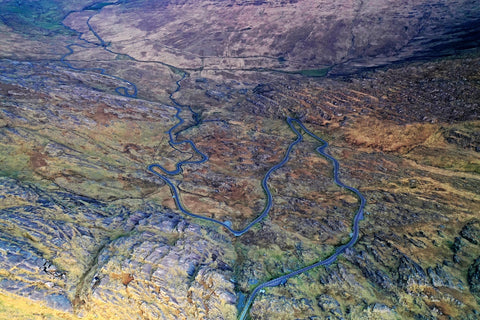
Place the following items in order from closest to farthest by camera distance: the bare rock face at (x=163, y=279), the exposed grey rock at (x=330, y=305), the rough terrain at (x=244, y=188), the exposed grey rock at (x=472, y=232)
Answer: the bare rock face at (x=163, y=279), the exposed grey rock at (x=330, y=305), the rough terrain at (x=244, y=188), the exposed grey rock at (x=472, y=232)

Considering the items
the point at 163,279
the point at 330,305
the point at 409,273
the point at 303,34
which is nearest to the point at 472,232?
the point at 409,273

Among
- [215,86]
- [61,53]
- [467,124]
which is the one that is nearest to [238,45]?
[215,86]

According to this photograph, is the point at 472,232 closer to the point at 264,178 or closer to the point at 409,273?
the point at 409,273

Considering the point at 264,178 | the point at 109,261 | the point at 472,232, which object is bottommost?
the point at 264,178

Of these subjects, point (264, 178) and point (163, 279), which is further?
point (264, 178)

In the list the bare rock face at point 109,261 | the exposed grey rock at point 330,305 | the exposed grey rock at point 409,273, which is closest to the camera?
the bare rock face at point 109,261

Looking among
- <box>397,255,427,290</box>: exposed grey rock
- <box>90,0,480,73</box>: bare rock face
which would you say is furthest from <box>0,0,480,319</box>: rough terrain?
<box>90,0,480,73</box>: bare rock face

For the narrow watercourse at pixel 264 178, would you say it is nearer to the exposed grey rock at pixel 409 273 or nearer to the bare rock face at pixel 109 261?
the bare rock face at pixel 109 261

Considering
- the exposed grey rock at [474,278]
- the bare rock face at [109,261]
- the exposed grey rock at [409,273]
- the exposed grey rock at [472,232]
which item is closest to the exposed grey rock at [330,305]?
the exposed grey rock at [409,273]
